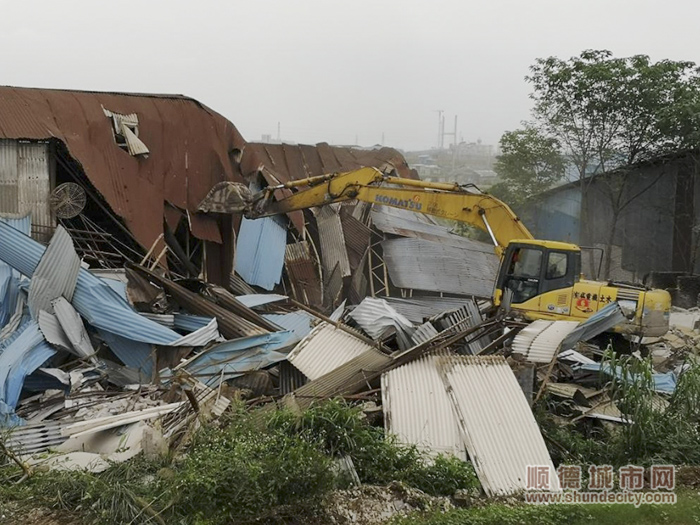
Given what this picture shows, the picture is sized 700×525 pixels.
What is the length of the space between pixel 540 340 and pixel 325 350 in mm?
2660

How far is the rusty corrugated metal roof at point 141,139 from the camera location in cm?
1167

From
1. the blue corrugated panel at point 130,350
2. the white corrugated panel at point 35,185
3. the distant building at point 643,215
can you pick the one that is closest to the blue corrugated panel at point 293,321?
the blue corrugated panel at point 130,350

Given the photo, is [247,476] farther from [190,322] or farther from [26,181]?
[26,181]

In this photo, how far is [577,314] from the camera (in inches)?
437

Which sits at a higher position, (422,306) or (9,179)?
(9,179)

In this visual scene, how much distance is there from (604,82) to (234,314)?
1400cm

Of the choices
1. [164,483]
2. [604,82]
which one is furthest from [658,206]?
[164,483]

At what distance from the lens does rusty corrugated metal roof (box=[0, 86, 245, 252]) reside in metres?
11.7

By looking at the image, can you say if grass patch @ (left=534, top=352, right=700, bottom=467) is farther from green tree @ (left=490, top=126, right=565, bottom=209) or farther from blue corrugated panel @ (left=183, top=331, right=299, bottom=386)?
green tree @ (left=490, top=126, right=565, bottom=209)

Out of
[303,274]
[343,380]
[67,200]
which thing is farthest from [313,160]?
[343,380]

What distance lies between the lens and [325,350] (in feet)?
29.0

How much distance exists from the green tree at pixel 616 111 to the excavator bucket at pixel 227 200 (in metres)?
11.1

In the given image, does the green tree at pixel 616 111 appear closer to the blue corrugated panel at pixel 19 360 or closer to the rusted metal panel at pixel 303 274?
the rusted metal panel at pixel 303 274

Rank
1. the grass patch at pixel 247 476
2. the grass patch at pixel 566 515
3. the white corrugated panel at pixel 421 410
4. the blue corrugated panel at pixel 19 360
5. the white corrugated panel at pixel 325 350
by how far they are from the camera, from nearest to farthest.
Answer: the grass patch at pixel 247 476 → the grass patch at pixel 566 515 → the white corrugated panel at pixel 421 410 → the blue corrugated panel at pixel 19 360 → the white corrugated panel at pixel 325 350
